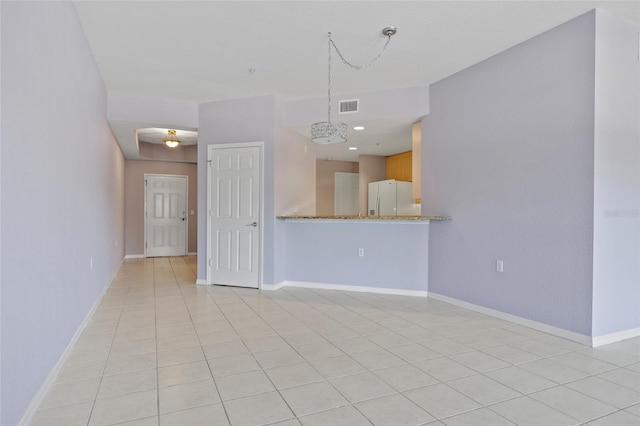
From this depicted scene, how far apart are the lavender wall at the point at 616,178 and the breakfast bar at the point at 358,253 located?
1636 mm

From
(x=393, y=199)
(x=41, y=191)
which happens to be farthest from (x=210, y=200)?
(x=393, y=199)

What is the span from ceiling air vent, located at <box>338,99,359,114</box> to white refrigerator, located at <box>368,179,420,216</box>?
9.38 ft

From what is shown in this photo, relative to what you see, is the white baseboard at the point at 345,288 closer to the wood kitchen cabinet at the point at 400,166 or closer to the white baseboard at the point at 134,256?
the wood kitchen cabinet at the point at 400,166

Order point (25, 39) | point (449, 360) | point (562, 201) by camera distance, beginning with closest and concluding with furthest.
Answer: point (25, 39)
point (449, 360)
point (562, 201)

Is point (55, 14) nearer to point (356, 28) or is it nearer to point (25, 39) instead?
point (25, 39)

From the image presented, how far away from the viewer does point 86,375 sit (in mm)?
2434

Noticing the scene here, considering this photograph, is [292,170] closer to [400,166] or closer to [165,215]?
[400,166]

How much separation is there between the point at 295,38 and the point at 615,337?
376 cm

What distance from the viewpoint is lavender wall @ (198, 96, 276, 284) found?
512 centimetres

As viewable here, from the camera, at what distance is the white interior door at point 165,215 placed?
29.1 feet

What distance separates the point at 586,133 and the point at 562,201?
576mm

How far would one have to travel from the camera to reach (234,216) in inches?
209

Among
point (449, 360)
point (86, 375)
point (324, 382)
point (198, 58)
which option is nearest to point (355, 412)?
Answer: point (324, 382)

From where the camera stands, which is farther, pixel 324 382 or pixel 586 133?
pixel 586 133
